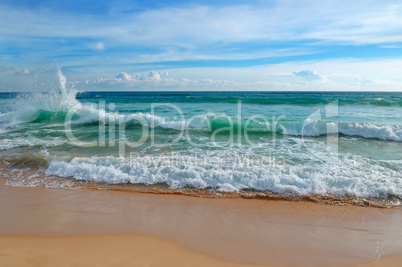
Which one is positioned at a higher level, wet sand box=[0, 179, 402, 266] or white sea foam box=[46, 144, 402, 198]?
white sea foam box=[46, 144, 402, 198]

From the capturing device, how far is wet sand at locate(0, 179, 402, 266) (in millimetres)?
2879

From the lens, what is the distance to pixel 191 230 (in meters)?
3.42

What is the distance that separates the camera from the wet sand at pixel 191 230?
9.45ft

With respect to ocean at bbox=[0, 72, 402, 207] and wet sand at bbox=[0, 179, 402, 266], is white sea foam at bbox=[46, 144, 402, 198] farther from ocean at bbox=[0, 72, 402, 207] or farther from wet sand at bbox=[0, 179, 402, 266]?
wet sand at bbox=[0, 179, 402, 266]

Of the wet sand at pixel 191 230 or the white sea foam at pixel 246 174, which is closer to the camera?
the wet sand at pixel 191 230

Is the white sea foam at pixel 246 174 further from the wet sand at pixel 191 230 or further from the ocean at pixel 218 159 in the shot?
the wet sand at pixel 191 230

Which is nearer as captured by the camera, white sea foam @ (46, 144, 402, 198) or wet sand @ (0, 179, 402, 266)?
wet sand @ (0, 179, 402, 266)

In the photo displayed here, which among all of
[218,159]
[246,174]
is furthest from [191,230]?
[218,159]

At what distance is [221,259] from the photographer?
2.82 meters

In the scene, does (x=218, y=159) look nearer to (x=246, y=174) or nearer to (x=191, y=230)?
(x=246, y=174)

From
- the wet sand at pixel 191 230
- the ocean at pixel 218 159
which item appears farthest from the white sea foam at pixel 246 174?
the wet sand at pixel 191 230

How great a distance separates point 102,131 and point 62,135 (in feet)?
5.22

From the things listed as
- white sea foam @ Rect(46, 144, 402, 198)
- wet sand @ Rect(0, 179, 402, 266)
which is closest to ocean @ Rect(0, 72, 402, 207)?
white sea foam @ Rect(46, 144, 402, 198)

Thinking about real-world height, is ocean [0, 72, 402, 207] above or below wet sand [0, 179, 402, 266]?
above
